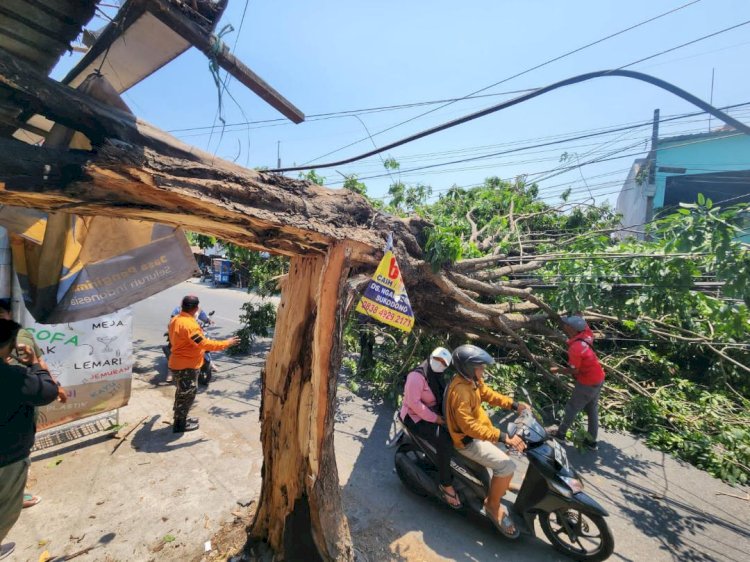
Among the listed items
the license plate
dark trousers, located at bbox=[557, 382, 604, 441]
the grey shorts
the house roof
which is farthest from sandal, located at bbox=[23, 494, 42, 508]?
the house roof

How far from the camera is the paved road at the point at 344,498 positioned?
295cm

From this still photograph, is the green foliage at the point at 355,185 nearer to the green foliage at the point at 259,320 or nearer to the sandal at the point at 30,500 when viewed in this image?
the green foliage at the point at 259,320

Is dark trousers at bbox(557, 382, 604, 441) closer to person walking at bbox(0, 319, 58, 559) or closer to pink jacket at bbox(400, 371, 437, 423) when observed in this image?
pink jacket at bbox(400, 371, 437, 423)

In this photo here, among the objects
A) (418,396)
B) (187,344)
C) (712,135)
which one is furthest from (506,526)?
(712,135)

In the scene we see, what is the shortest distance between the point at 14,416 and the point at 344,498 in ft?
9.14

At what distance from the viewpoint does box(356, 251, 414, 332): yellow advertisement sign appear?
2604 mm

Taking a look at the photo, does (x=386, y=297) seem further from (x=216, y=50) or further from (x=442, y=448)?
(x=216, y=50)

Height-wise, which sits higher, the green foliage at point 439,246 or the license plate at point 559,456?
the green foliage at point 439,246

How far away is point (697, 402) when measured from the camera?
5.50m

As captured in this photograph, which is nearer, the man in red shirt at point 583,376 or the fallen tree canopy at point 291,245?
the fallen tree canopy at point 291,245

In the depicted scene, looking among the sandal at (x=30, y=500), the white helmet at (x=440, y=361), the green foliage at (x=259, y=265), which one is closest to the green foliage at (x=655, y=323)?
the white helmet at (x=440, y=361)

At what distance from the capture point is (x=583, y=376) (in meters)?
4.68

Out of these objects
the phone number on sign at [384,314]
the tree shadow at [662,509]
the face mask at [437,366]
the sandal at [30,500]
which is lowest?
the sandal at [30,500]

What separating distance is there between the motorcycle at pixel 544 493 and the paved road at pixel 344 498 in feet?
0.68
